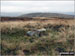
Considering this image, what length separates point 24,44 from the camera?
20.7 ft

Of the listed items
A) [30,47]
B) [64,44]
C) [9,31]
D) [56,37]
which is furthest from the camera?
[9,31]

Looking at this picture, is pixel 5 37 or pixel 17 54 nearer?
pixel 17 54

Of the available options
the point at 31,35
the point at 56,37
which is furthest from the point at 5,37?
the point at 56,37

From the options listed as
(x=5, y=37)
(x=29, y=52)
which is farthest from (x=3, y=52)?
(x=5, y=37)

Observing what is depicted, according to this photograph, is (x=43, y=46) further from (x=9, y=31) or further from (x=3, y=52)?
(x=9, y=31)

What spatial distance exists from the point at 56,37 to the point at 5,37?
210 cm

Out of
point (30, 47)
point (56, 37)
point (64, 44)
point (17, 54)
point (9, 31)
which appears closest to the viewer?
point (17, 54)

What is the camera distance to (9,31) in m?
7.80

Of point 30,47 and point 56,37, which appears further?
point 56,37

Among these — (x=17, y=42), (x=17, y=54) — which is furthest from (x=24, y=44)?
(x=17, y=54)

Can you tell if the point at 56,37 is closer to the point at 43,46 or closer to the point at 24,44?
the point at 43,46

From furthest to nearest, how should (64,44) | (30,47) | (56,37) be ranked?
(56,37)
(64,44)
(30,47)

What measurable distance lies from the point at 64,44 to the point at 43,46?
33.3 inches

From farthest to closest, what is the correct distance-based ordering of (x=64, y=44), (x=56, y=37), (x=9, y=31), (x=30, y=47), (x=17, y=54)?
(x=9, y=31) < (x=56, y=37) < (x=64, y=44) < (x=30, y=47) < (x=17, y=54)
